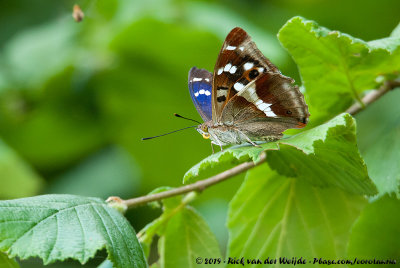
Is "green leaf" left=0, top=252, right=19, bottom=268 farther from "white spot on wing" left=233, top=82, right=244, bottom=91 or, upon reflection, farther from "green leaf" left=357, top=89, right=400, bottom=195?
"green leaf" left=357, top=89, right=400, bottom=195

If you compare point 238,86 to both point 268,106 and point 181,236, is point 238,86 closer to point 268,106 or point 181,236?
point 268,106

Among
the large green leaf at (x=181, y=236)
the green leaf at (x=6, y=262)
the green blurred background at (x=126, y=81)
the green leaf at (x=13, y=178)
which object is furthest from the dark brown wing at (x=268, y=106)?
the green leaf at (x=13, y=178)

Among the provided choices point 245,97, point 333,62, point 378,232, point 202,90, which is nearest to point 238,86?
point 245,97

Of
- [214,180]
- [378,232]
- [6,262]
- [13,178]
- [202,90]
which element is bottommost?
[378,232]

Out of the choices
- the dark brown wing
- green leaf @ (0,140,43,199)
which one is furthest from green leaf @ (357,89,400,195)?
green leaf @ (0,140,43,199)

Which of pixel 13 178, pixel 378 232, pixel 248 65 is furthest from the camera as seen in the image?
pixel 13 178
